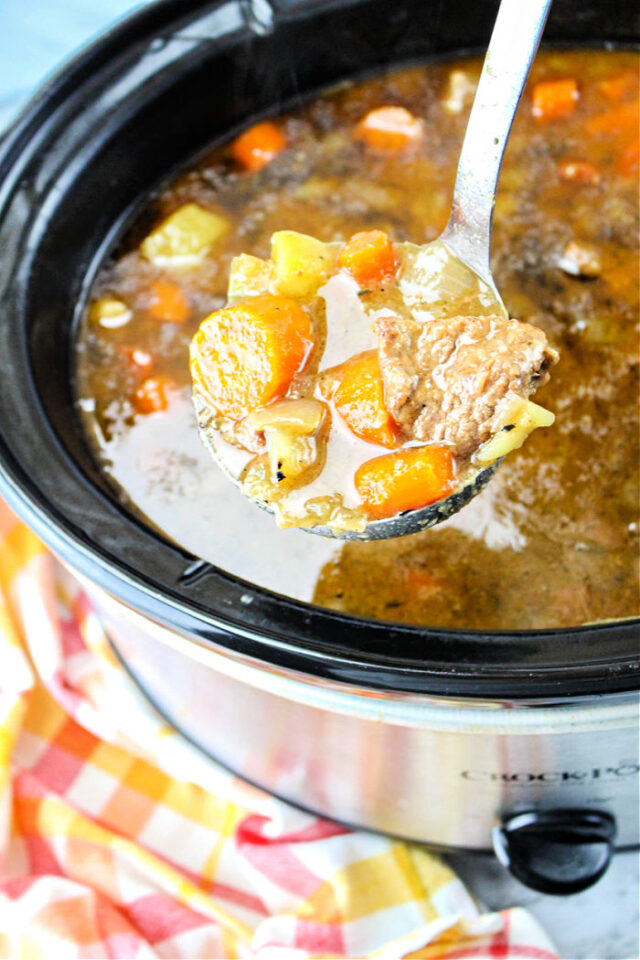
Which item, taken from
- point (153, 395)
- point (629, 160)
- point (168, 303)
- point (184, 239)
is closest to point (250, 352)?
point (153, 395)

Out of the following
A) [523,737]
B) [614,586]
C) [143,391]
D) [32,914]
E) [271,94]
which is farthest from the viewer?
[271,94]

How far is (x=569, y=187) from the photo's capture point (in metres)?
2.08

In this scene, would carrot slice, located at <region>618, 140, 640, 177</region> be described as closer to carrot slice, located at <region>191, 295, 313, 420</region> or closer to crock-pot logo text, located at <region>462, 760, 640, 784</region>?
carrot slice, located at <region>191, 295, 313, 420</region>

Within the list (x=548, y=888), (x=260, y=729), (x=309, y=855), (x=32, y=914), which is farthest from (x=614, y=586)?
(x=32, y=914)

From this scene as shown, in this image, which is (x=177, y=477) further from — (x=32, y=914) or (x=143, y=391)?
(x=32, y=914)

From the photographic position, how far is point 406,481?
138cm

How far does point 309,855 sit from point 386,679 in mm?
752

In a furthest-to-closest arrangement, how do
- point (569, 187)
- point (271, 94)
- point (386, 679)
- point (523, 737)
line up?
1. point (271, 94)
2. point (569, 187)
3. point (523, 737)
4. point (386, 679)

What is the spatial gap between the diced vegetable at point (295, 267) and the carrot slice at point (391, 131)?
0.75 meters

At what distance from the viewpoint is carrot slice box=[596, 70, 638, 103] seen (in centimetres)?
224

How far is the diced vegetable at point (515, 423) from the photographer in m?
1.37

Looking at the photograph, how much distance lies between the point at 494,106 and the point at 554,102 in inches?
33.0

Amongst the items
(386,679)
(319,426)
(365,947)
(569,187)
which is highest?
(569,187)

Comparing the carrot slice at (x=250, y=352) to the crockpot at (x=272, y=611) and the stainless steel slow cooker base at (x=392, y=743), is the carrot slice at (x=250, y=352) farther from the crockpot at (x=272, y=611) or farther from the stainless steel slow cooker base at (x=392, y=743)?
the stainless steel slow cooker base at (x=392, y=743)
